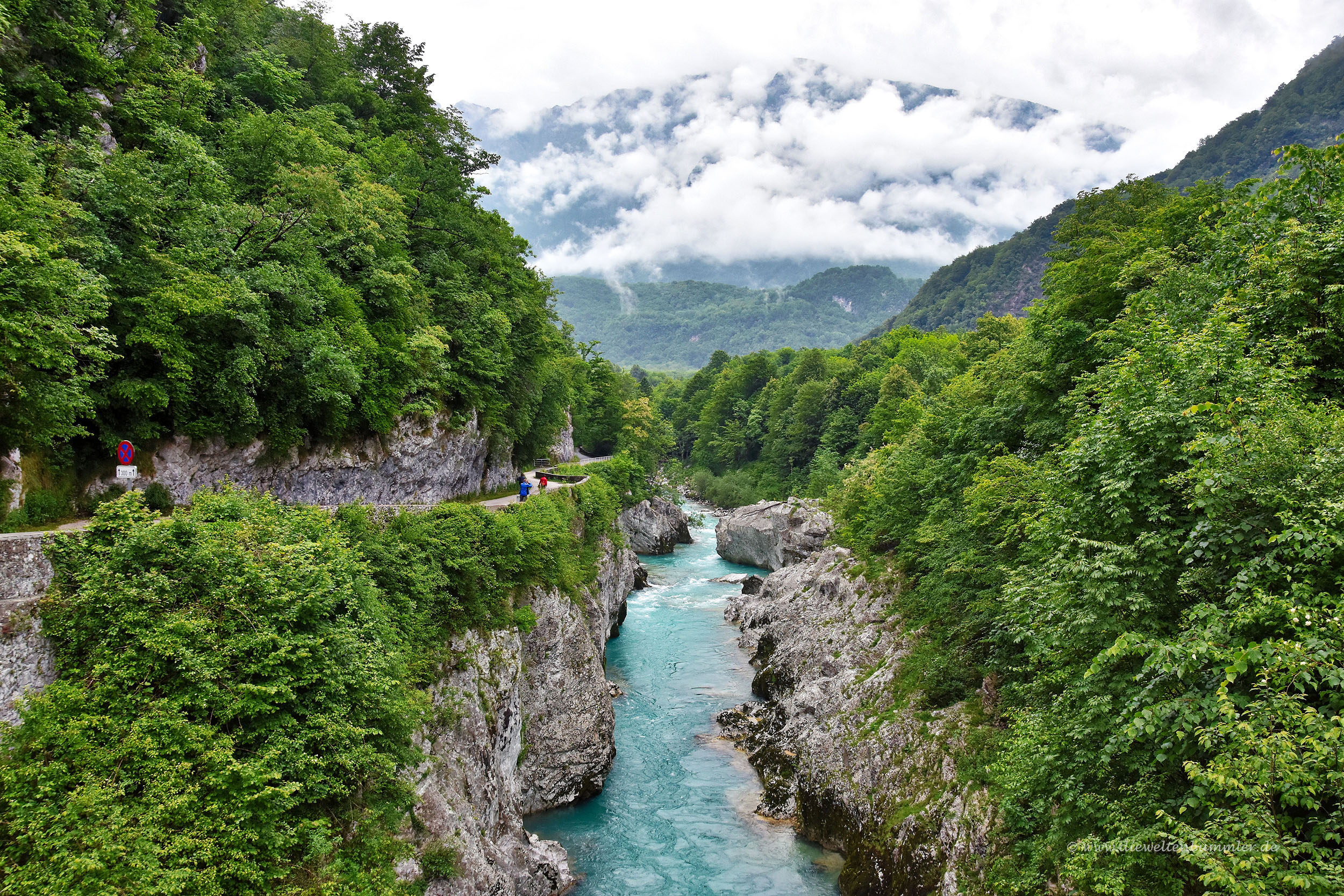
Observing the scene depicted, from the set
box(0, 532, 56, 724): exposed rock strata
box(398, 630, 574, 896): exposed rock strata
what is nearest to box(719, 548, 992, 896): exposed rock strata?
box(398, 630, 574, 896): exposed rock strata

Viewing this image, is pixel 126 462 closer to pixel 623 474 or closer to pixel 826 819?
pixel 826 819

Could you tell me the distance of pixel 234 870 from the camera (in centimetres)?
877

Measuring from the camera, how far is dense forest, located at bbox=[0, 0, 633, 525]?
1209cm

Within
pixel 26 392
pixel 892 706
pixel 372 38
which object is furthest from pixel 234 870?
pixel 372 38

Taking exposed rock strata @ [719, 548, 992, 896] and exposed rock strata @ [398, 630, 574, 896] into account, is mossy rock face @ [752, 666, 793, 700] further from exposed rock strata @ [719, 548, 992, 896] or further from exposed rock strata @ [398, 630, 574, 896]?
exposed rock strata @ [398, 630, 574, 896]

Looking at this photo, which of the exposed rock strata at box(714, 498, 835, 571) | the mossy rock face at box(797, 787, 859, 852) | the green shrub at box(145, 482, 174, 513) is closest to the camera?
the green shrub at box(145, 482, 174, 513)

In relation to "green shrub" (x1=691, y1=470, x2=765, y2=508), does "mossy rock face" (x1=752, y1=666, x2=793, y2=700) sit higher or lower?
lower

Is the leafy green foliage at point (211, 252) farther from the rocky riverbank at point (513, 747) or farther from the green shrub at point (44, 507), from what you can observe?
the rocky riverbank at point (513, 747)

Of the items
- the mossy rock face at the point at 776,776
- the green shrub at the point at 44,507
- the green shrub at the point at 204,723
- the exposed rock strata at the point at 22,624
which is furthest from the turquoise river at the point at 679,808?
the green shrub at the point at 44,507

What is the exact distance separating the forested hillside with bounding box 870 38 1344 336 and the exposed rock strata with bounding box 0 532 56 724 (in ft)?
348

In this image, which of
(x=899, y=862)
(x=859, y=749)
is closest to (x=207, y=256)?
(x=859, y=749)

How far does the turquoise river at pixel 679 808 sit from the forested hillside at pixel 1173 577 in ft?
21.8

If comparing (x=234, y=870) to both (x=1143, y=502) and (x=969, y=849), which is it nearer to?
(x=969, y=849)

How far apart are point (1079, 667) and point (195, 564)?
51.2ft
